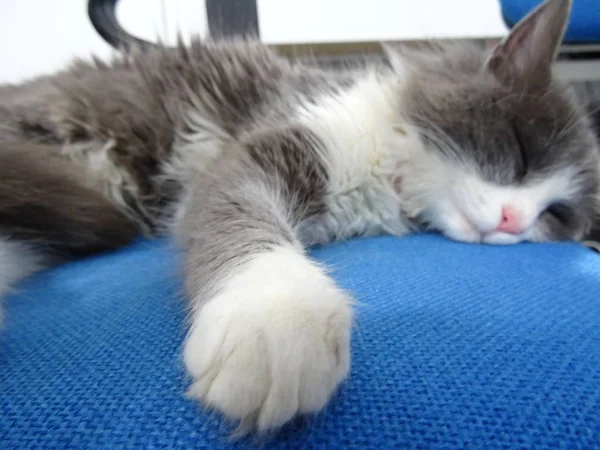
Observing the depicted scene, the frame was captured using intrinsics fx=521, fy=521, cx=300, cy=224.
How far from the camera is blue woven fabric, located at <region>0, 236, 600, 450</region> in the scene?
452mm

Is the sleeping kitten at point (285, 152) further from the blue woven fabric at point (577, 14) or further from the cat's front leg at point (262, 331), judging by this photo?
the blue woven fabric at point (577, 14)

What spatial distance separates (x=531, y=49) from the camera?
1.23 metres

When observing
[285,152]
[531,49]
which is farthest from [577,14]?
[285,152]

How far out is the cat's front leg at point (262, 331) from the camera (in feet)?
1.54

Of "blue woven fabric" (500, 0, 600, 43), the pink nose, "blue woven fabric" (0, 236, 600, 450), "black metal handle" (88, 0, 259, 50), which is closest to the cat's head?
the pink nose

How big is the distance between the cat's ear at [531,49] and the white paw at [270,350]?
0.89m

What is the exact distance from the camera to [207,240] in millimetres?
839

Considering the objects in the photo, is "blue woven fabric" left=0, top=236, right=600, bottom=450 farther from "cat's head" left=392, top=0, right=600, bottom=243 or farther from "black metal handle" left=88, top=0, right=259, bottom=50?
"black metal handle" left=88, top=0, right=259, bottom=50

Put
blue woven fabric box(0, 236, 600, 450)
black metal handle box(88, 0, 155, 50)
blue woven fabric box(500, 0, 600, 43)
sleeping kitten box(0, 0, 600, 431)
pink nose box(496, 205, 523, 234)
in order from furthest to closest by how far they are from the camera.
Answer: blue woven fabric box(500, 0, 600, 43)
black metal handle box(88, 0, 155, 50)
pink nose box(496, 205, 523, 234)
sleeping kitten box(0, 0, 600, 431)
blue woven fabric box(0, 236, 600, 450)

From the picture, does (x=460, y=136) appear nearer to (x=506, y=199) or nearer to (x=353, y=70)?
(x=506, y=199)

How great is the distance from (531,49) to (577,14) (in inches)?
31.7

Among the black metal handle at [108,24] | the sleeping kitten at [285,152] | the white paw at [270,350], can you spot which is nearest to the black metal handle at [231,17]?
the black metal handle at [108,24]

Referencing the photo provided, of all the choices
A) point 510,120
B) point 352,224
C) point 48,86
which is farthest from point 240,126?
point 510,120

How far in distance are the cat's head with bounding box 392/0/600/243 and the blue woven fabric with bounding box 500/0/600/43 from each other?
2.06ft
